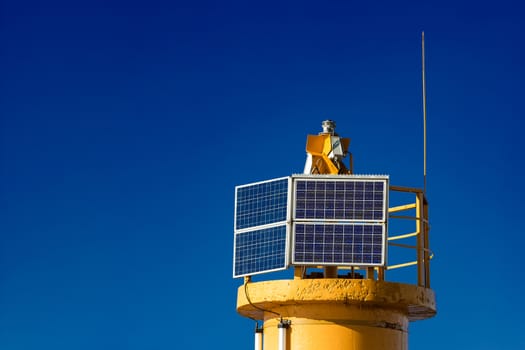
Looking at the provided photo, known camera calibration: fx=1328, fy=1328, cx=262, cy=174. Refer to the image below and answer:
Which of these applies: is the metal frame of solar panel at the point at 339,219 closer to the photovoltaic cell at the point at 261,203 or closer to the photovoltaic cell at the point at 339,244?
the photovoltaic cell at the point at 339,244

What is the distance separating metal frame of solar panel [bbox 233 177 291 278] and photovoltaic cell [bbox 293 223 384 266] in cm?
39

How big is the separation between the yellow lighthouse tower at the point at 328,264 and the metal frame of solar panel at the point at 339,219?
2cm

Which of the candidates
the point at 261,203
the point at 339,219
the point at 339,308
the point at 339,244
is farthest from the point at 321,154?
the point at 339,308

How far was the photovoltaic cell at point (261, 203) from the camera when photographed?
31.6m

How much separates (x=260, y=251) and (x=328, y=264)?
1845 millimetres

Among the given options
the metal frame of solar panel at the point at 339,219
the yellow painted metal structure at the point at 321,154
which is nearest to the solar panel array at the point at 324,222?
the metal frame of solar panel at the point at 339,219

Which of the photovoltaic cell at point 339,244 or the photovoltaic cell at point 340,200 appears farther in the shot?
the photovoltaic cell at point 340,200

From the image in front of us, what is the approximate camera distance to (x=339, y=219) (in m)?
31.1

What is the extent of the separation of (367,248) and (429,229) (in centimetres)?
303

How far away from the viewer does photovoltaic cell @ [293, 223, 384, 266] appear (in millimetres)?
30734

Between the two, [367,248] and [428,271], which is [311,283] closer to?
[367,248]

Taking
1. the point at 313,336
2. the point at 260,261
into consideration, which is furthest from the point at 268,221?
the point at 313,336

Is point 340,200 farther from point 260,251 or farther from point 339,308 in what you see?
point 339,308

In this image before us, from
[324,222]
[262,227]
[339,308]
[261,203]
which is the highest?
[261,203]
